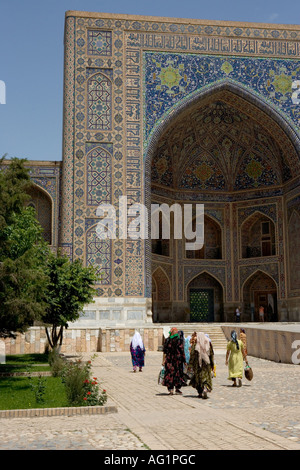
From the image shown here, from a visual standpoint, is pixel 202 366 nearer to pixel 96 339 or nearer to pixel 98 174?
pixel 96 339

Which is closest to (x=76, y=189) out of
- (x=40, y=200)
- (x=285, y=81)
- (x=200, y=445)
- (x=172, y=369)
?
(x=40, y=200)

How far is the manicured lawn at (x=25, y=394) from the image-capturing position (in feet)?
22.7

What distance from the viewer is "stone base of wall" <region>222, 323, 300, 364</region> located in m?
12.9

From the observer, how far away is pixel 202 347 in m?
8.27

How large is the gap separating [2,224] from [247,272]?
53.0ft

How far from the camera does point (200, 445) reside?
181 inches

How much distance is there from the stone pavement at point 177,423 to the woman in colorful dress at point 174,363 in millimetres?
181

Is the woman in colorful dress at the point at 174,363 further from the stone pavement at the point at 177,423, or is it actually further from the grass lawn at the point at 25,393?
the grass lawn at the point at 25,393

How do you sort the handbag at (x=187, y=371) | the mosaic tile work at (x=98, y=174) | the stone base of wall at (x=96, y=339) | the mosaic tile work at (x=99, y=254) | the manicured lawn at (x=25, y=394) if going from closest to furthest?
the manicured lawn at (x=25, y=394), the handbag at (x=187, y=371), the stone base of wall at (x=96, y=339), the mosaic tile work at (x=99, y=254), the mosaic tile work at (x=98, y=174)

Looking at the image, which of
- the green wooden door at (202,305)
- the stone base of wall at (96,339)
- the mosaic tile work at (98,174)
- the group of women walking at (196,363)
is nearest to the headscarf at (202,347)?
the group of women walking at (196,363)

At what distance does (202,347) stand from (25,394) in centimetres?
242

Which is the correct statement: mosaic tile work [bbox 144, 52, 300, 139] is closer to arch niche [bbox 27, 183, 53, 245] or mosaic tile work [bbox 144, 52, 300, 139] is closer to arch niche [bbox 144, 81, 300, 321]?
arch niche [bbox 144, 81, 300, 321]

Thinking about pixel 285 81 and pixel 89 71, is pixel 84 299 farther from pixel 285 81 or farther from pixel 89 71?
pixel 285 81

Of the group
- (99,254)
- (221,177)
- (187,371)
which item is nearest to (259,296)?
(221,177)
